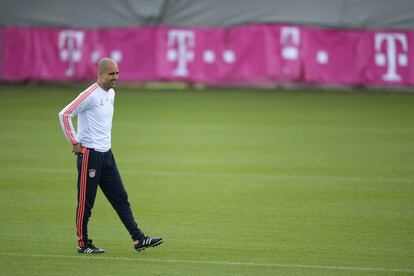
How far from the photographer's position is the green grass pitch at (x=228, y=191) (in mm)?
10148

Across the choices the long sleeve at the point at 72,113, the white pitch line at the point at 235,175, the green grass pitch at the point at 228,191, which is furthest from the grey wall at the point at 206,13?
the long sleeve at the point at 72,113

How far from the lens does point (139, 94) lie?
31.6 meters

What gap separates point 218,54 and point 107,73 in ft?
70.9

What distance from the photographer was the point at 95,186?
33.4 feet

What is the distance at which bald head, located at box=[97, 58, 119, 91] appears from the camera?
33.0 ft

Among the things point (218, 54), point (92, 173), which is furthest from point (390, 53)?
point (92, 173)

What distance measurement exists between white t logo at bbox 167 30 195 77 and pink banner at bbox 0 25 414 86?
1.2 inches

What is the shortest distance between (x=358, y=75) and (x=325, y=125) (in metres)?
7.75

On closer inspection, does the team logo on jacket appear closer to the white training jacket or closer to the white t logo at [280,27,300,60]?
the white training jacket

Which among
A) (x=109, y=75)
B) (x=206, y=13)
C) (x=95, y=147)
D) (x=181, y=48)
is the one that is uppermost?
(x=109, y=75)

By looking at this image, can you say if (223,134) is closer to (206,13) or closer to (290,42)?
(290,42)

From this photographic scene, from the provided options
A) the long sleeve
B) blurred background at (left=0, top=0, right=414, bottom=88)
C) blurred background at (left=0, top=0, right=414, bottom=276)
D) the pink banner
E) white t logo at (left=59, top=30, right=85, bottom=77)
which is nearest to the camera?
the long sleeve

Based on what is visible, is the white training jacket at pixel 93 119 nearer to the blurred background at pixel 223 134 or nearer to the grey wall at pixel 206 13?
the blurred background at pixel 223 134

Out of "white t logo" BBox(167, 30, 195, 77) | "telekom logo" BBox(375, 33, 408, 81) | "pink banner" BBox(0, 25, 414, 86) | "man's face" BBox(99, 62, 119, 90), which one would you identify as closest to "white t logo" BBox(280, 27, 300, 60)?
"pink banner" BBox(0, 25, 414, 86)
